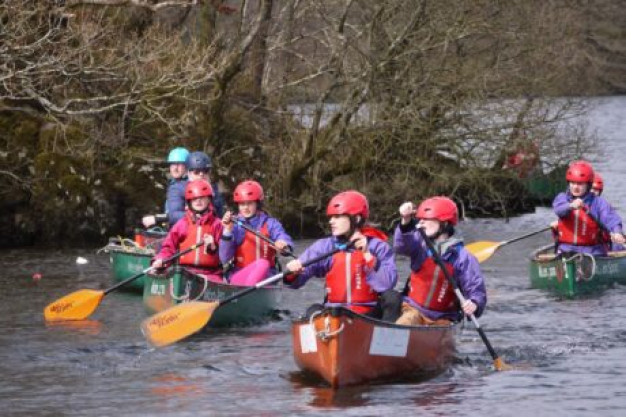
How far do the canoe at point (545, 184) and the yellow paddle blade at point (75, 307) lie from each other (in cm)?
1405

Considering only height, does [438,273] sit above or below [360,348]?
above

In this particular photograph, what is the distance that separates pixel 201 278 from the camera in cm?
1496

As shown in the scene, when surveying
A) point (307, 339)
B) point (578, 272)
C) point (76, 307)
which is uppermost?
point (578, 272)

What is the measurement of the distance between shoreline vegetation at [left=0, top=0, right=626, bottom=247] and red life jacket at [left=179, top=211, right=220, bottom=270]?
7831 millimetres

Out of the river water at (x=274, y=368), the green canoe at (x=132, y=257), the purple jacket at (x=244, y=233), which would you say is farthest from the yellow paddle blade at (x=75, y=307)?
the green canoe at (x=132, y=257)

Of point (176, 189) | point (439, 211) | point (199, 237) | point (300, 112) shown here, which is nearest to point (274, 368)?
point (439, 211)

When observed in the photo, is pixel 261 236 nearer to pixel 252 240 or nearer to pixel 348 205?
pixel 252 240

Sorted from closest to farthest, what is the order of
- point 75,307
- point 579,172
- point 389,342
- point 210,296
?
1. point 389,342
2. point 210,296
3. point 75,307
4. point 579,172

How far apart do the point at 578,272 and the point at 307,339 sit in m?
7.43

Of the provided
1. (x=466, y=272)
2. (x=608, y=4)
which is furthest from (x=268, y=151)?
(x=608, y=4)

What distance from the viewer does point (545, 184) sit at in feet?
99.8

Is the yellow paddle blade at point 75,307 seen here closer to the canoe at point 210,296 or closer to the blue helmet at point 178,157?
the canoe at point 210,296

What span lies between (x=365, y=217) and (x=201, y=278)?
11.0ft

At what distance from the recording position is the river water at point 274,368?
1127cm
